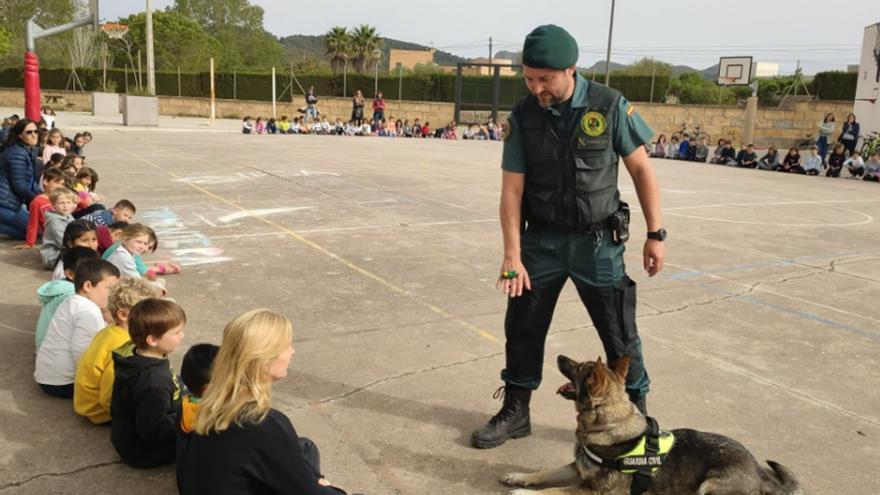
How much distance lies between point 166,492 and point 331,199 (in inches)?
338

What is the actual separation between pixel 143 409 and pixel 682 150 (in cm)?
2487

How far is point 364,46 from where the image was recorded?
72.8 meters

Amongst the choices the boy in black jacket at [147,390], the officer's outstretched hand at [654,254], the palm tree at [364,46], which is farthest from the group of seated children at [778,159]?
the palm tree at [364,46]

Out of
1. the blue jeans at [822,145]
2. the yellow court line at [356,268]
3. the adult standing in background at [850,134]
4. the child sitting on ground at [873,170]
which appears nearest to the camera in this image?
the yellow court line at [356,268]

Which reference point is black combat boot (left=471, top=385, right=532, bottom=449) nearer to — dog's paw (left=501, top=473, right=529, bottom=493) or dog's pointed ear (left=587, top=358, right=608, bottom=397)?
dog's paw (left=501, top=473, right=529, bottom=493)

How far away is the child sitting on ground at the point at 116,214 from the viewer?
23.3 feet

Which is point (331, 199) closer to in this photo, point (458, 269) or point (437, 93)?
point (458, 269)

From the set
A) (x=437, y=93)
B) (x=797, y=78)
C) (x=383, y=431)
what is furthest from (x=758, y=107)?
(x=383, y=431)

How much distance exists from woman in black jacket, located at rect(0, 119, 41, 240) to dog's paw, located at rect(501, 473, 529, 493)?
7.08 meters

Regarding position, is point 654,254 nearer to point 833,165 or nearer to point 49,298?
point 49,298

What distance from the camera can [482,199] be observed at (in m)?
12.2

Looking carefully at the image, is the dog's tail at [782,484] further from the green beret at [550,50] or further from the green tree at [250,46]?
the green tree at [250,46]

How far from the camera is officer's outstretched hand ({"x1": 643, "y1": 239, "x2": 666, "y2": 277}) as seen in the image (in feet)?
11.4

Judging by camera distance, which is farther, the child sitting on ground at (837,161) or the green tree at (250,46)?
the green tree at (250,46)
